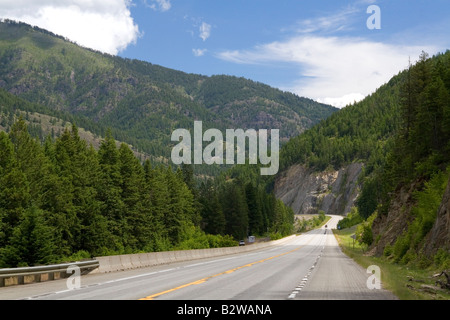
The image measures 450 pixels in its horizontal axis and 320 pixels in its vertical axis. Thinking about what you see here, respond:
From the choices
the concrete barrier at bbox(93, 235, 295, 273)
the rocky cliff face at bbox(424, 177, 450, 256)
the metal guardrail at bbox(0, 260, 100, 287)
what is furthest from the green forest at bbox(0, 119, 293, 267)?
the rocky cliff face at bbox(424, 177, 450, 256)

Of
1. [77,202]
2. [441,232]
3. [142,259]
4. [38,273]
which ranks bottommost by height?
[142,259]

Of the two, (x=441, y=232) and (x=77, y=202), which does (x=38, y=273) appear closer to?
(x=441, y=232)

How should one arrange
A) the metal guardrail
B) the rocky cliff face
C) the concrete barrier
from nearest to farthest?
the metal guardrail → the rocky cliff face → the concrete barrier

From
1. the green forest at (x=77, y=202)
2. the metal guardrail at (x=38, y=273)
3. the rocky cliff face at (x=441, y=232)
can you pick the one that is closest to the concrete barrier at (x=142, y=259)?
the metal guardrail at (x=38, y=273)

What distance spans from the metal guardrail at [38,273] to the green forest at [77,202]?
58.6 feet

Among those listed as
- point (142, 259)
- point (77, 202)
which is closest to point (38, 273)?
point (142, 259)

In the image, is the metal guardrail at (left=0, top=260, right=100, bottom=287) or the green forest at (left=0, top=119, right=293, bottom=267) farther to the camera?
the green forest at (left=0, top=119, right=293, bottom=267)

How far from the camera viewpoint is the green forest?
42053 millimetres

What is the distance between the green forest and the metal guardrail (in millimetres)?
17851

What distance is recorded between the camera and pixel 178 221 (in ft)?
303

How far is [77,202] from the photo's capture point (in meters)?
59.8

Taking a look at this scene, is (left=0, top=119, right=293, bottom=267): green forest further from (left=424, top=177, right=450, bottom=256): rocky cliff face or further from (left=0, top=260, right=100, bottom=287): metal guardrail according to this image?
(left=424, top=177, right=450, bottom=256): rocky cliff face

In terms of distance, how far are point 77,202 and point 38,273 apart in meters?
41.2
